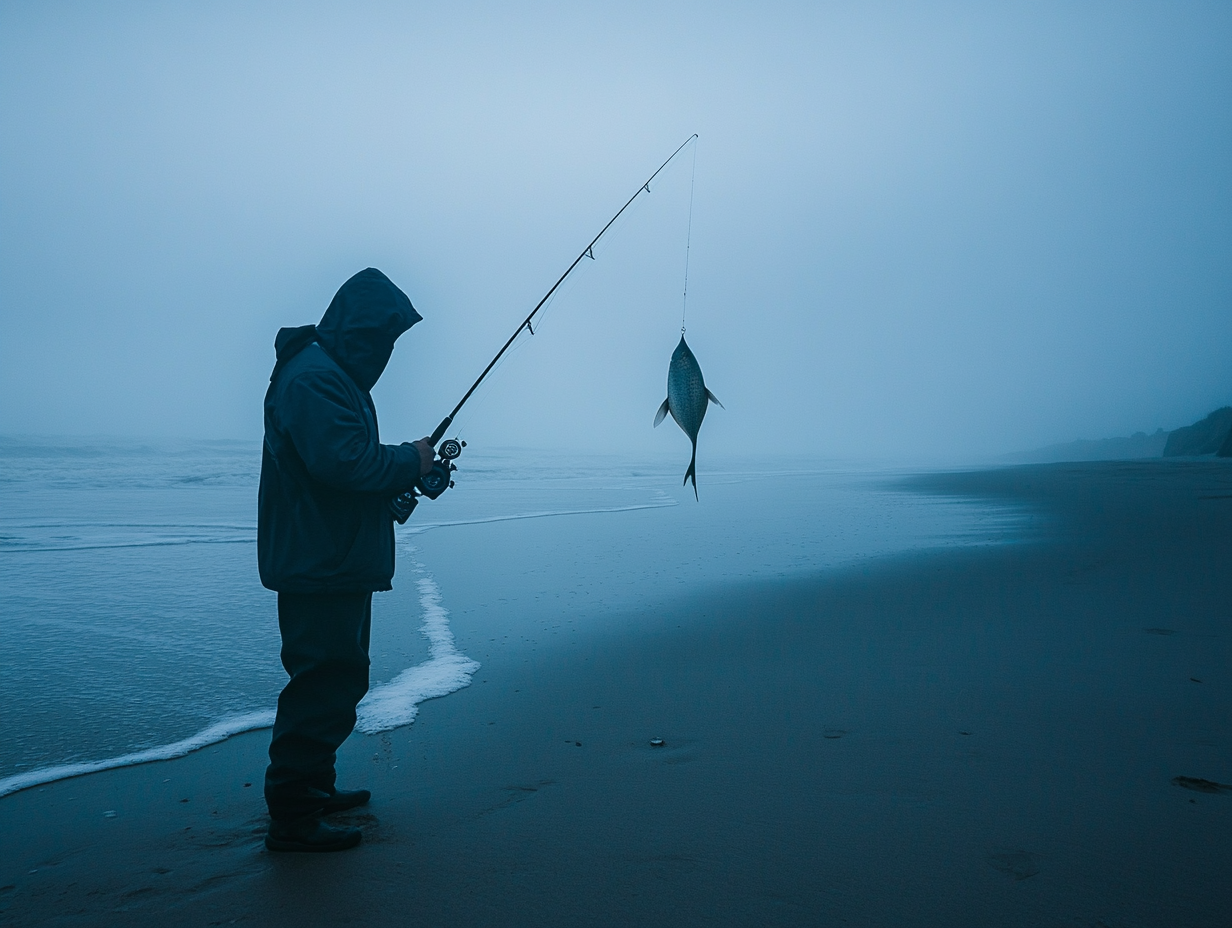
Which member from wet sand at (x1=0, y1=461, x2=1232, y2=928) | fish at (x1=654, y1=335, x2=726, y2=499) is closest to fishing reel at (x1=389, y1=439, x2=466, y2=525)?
wet sand at (x1=0, y1=461, x2=1232, y2=928)

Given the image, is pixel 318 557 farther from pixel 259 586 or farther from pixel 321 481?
pixel 259 586

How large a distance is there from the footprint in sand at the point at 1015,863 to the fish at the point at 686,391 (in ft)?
5.86

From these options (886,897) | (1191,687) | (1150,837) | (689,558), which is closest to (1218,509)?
(689,558)

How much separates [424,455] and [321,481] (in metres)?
0.36

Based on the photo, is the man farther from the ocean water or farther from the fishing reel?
the ocean water

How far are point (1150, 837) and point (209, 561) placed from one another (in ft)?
25.5

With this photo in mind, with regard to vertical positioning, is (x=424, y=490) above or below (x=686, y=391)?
below

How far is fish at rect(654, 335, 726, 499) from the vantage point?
10.8 feet

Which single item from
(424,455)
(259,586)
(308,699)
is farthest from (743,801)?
(259,586)

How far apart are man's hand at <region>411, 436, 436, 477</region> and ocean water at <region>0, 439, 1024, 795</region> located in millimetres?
1506

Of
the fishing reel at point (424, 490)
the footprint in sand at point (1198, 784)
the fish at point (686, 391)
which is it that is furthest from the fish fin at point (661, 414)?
the footprint in sand at point (1198, 784)

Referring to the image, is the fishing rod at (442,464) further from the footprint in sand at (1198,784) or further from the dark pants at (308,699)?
the footprint in sand at (1198,784)

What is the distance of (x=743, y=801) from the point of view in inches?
96.0

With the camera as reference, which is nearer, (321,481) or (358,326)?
(321,481)
